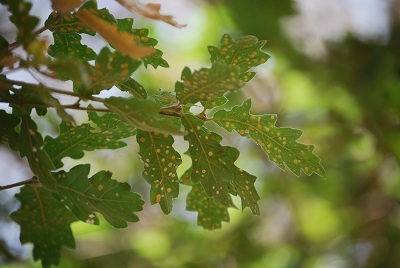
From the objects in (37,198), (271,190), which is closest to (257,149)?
(271,190)

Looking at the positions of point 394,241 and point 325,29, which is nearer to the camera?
point 394,241

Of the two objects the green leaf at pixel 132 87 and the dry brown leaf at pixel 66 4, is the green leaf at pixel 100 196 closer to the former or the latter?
the green leaf at pixel 132 87

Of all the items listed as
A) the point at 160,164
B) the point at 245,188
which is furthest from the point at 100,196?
the point at 245,188

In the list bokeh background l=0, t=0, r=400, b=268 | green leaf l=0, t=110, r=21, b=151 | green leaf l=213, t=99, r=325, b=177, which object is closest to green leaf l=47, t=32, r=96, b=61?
green leaf l=0, t=110, r=21, b=151

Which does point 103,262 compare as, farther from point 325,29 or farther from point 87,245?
point 325,29

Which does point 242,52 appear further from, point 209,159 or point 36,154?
point 36,154

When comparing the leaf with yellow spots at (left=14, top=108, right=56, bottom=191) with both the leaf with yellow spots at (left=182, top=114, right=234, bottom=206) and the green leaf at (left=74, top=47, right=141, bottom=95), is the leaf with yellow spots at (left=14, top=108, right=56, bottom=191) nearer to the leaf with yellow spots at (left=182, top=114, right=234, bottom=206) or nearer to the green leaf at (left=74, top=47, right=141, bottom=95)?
the green leaf at (left=74, top=47, right=141, bottom=95)
